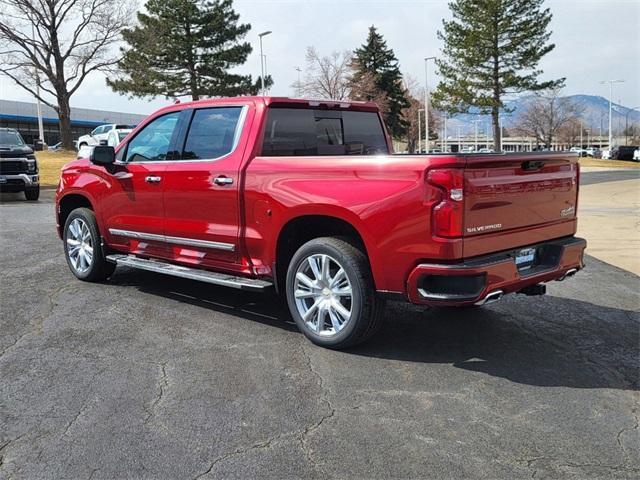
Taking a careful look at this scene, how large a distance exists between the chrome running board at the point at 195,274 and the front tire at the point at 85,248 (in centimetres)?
27

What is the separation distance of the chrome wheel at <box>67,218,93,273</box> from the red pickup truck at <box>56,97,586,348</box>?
→ 0.35m

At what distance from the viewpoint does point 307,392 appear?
12.7 feet

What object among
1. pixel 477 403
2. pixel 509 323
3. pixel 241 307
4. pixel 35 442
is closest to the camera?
pixel 35 442

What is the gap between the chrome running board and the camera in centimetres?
501

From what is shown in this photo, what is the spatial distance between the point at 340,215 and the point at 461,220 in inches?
35.9

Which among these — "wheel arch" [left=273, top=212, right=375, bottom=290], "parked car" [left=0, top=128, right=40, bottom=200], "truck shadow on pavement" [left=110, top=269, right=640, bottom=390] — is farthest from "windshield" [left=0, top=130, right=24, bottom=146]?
"wheel arch" [left=273, top=212, right=375, bottom=290]

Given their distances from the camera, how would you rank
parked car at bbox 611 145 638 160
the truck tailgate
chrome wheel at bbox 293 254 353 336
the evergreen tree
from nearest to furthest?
1. the truck tailgate
2. chrome wheel at bbox 293 254 353 336
3. the evergreen tree
4. parked car at bbox 611 145 638 160

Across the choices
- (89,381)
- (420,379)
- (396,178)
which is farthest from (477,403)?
(89,381)

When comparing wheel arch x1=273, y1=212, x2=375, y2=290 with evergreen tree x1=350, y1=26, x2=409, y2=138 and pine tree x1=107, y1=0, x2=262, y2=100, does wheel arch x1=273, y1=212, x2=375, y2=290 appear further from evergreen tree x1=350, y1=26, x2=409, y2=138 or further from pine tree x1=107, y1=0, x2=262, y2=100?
evergreen tree x1=350, y1=26, x2=409, y2=138

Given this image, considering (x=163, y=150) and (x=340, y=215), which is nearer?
(x=340, y=215)

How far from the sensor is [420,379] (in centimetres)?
409

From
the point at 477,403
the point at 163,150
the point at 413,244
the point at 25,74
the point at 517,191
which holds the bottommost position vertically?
the point at 477,403

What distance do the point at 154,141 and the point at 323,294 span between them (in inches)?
103

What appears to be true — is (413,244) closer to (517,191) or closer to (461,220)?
(461,220)
